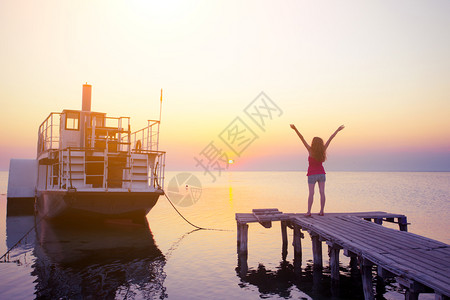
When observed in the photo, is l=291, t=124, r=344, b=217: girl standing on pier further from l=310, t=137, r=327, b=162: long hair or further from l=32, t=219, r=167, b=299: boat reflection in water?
l=32, t=219, r=167, b=299: boat reflection in water

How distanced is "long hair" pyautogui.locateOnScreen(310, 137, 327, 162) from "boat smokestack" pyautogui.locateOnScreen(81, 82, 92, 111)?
1847cm

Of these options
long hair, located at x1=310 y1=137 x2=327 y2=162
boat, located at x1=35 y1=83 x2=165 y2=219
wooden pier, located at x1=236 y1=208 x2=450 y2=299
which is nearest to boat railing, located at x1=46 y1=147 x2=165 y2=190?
boat, located at x1=35 y1=83 x2=165 y2=219

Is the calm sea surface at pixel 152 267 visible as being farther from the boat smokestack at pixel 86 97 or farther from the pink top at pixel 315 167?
the boat smokestack at pixel 86 97

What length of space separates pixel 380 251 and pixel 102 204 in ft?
47.0

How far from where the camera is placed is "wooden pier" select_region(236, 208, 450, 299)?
591cm

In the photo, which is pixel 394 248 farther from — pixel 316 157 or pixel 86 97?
pixel 86 97

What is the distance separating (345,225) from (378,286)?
6.75 ft

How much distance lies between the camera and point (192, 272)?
39.9ft

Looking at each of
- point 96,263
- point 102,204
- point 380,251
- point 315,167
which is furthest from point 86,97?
point 380,251

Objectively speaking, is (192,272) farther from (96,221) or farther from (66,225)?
(66,225)

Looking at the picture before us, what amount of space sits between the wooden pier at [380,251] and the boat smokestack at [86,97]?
52.8 ft

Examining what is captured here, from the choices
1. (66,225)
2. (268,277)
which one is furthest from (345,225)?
(66,225)

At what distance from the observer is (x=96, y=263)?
12.8 m

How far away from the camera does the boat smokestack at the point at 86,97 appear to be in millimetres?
24231
